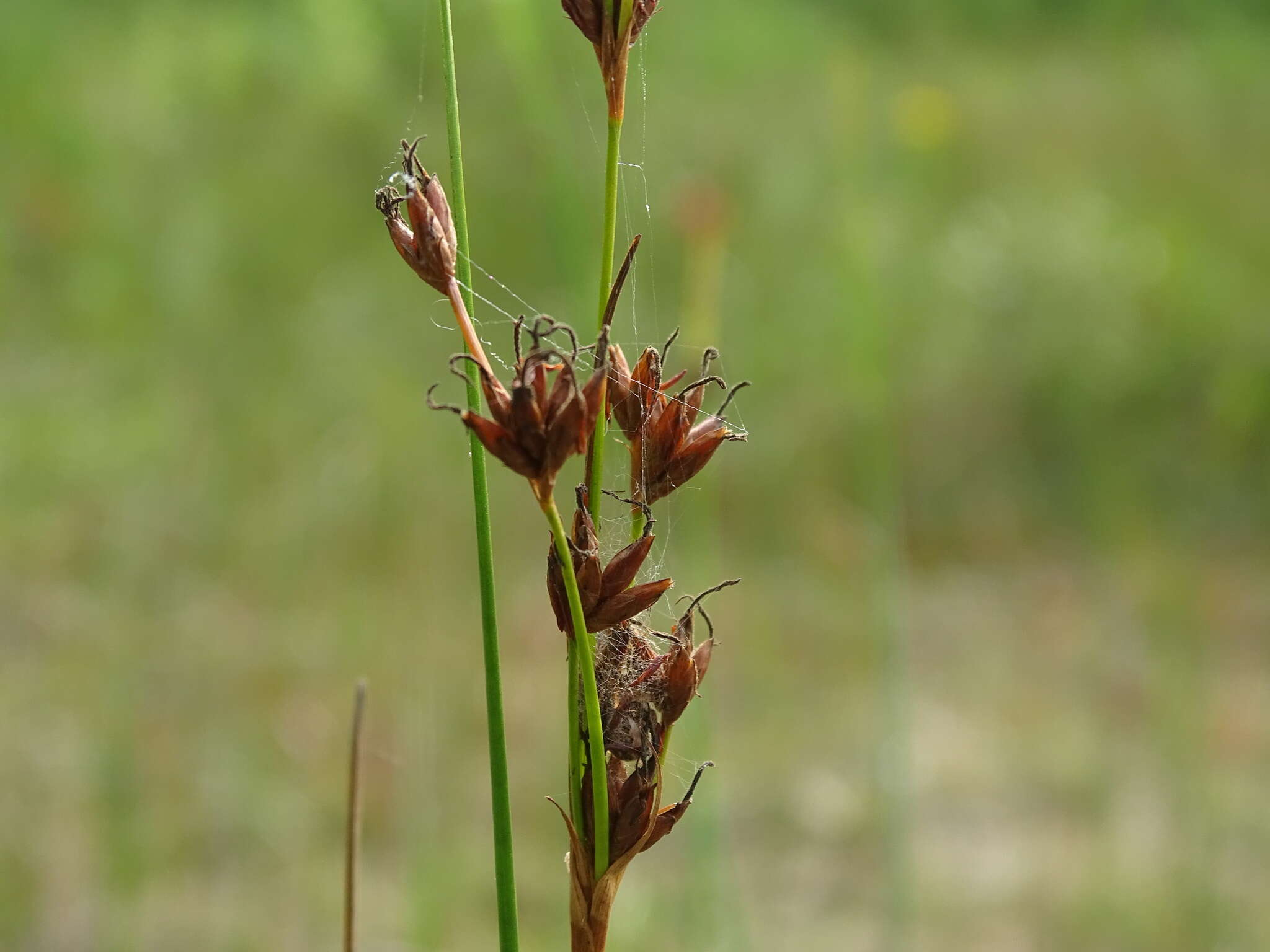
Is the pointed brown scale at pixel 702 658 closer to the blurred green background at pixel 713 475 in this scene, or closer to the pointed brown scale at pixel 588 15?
the pointed brown scale at pixel 588 15

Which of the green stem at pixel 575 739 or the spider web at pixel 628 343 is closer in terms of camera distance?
the green stem at pixel 575 739

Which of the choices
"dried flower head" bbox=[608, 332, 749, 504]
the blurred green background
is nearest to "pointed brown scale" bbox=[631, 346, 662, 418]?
"dried flower head" bbox=[608, 332, 749, 504]

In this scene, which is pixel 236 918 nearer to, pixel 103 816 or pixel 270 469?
pixel 103 816

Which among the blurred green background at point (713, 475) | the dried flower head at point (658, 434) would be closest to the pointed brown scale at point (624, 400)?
the dried flower head at point (658, 434)

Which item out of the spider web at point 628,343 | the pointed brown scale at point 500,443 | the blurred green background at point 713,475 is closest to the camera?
the pointed brown scale at point 500,443

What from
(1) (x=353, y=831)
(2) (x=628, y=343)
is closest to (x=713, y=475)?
(2) (x=628, y=343)

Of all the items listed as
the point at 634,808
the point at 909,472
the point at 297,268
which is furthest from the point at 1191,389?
the point at 634,808
